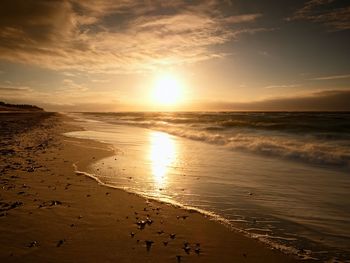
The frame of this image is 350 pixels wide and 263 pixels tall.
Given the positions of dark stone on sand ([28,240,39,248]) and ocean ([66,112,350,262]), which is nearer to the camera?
dark stone on sand ([28,240,39,248])

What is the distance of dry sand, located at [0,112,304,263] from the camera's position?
4.21 m

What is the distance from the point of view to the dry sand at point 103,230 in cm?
421

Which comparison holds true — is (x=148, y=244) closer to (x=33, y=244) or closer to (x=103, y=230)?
(x=103, y=230)

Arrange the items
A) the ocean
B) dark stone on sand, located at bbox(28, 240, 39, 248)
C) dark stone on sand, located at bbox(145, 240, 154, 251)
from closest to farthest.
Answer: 1. dark stone on sand, located at bbox(28, 240, 39, 248)
2. dark stone on sand, located at bbox(145, 240, 154, 251)
3. the ocean

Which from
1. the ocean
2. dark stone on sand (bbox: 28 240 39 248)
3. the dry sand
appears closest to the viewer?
the dry sand

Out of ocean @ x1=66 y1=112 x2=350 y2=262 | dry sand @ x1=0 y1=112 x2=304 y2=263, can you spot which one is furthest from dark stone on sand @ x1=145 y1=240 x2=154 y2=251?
ocean @ x1=66 y1=112 x2=350 y2=262

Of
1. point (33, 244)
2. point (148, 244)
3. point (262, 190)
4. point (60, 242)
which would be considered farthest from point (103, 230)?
point (262, 190)

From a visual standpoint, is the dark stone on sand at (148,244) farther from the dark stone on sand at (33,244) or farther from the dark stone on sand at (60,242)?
the dark stone on sand at (33,244)

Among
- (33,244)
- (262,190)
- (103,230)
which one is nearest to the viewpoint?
(33,244)

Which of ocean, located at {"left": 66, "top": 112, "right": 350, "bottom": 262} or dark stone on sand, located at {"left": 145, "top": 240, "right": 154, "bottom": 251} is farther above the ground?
ocean, located at {"left": 66, "top": 112, "right": 350, "bottom": 262}

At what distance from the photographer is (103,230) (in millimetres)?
5027

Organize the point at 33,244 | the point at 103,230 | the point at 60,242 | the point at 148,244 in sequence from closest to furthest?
the point at 33,244, the point at 60,242, the point at 148,244, the point at 103,230

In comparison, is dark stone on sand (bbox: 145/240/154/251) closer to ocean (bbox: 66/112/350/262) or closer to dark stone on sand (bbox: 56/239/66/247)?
dark stone on sand (bbox: 56/239/66/247)

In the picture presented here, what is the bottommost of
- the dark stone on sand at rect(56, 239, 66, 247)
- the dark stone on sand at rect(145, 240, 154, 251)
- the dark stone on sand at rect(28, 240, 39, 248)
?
the dark stone on sand at rect(145, 240, 154, 251)
